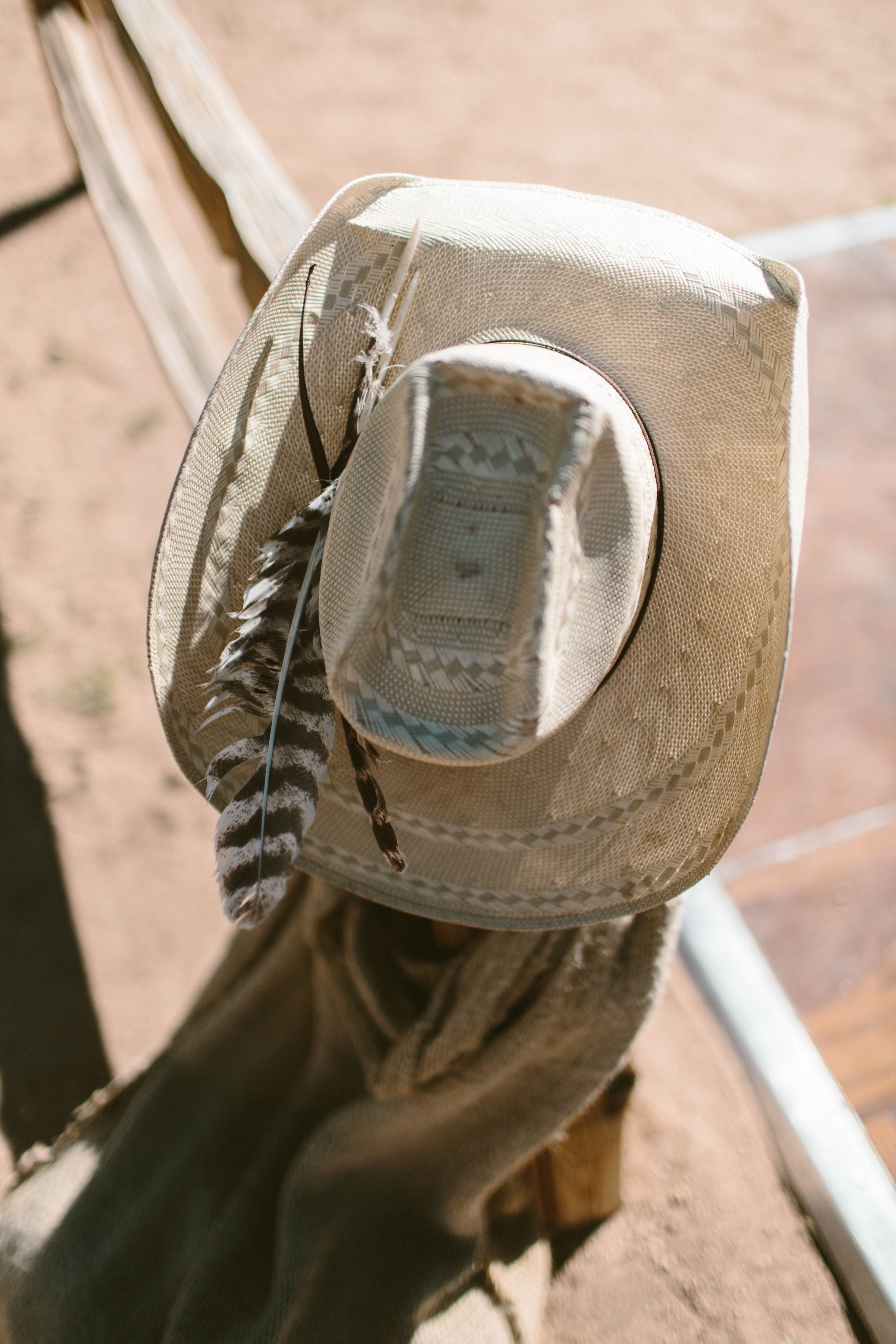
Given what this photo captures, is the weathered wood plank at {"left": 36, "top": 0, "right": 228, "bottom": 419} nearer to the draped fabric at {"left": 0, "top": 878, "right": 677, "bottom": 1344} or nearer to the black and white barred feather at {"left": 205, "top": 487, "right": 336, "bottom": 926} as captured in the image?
the black and white barred feather at {"left": 205, "top": 487, "right": 336, "bottom": 926}

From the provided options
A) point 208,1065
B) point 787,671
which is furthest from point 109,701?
point 787,671

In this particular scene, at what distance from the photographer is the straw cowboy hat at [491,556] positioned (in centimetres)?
85

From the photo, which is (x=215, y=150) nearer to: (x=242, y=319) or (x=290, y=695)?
(x=290, y=695)

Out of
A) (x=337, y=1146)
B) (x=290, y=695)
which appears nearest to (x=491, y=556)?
(x=290, y=695)

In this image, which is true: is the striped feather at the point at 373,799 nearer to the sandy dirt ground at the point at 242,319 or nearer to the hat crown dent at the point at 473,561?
the hat crown dent at the point at 473,561

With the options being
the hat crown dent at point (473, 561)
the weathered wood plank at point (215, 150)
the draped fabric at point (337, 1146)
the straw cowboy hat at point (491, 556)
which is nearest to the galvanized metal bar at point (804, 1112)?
the draped fabric at point (337, 1146)

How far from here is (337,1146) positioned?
1541 mm

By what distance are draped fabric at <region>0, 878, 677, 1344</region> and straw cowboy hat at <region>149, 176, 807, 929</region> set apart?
0.37 meters

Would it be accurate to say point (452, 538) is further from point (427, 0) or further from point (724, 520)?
point (427, 0)

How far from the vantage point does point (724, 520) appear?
1.03 meters

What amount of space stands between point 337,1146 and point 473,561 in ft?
3.87

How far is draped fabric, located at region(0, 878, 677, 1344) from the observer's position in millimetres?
1405

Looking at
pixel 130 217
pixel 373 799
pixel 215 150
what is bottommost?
pixel 373 799

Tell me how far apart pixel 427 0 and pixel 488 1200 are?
7322 mm
